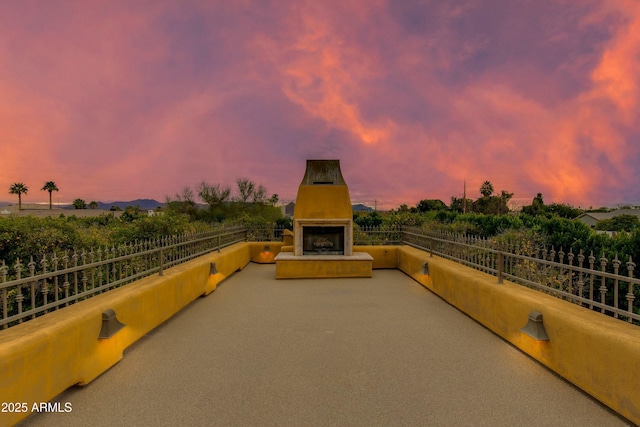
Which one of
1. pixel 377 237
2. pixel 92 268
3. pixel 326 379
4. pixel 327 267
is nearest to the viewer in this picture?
pixel 326 379

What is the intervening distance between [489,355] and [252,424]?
3.15 meters

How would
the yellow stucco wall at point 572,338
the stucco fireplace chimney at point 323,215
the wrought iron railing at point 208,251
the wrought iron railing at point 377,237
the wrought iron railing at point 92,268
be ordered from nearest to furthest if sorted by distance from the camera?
the yellow stucco wall at point 572,338, the wrought iron railing at point 208,251, the wrought iron railing at point 92,268, the stucco fireplace chimney at point 323,215, the wrought iron railing at point 377,237

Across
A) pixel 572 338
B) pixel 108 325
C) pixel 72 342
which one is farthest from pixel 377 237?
pixel 72 342

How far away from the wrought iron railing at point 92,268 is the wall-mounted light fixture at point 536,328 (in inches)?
219

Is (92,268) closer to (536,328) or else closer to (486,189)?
(536,328)

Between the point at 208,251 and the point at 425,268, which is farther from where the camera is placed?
the point at 208,251

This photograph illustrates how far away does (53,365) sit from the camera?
290 centimetres

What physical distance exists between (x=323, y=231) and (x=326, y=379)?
7.51 m

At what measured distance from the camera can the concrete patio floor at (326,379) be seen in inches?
108

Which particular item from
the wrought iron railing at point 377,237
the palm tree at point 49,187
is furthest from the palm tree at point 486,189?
the palm tree at point 49,187

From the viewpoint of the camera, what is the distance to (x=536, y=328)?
369 centimetres

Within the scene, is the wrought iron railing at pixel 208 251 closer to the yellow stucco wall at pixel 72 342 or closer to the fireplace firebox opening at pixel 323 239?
the yellow stucco wall at pixel 72 342

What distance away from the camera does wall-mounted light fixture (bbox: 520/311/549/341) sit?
3631 millimetres

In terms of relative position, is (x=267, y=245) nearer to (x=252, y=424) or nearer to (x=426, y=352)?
(x=426, y=352)
